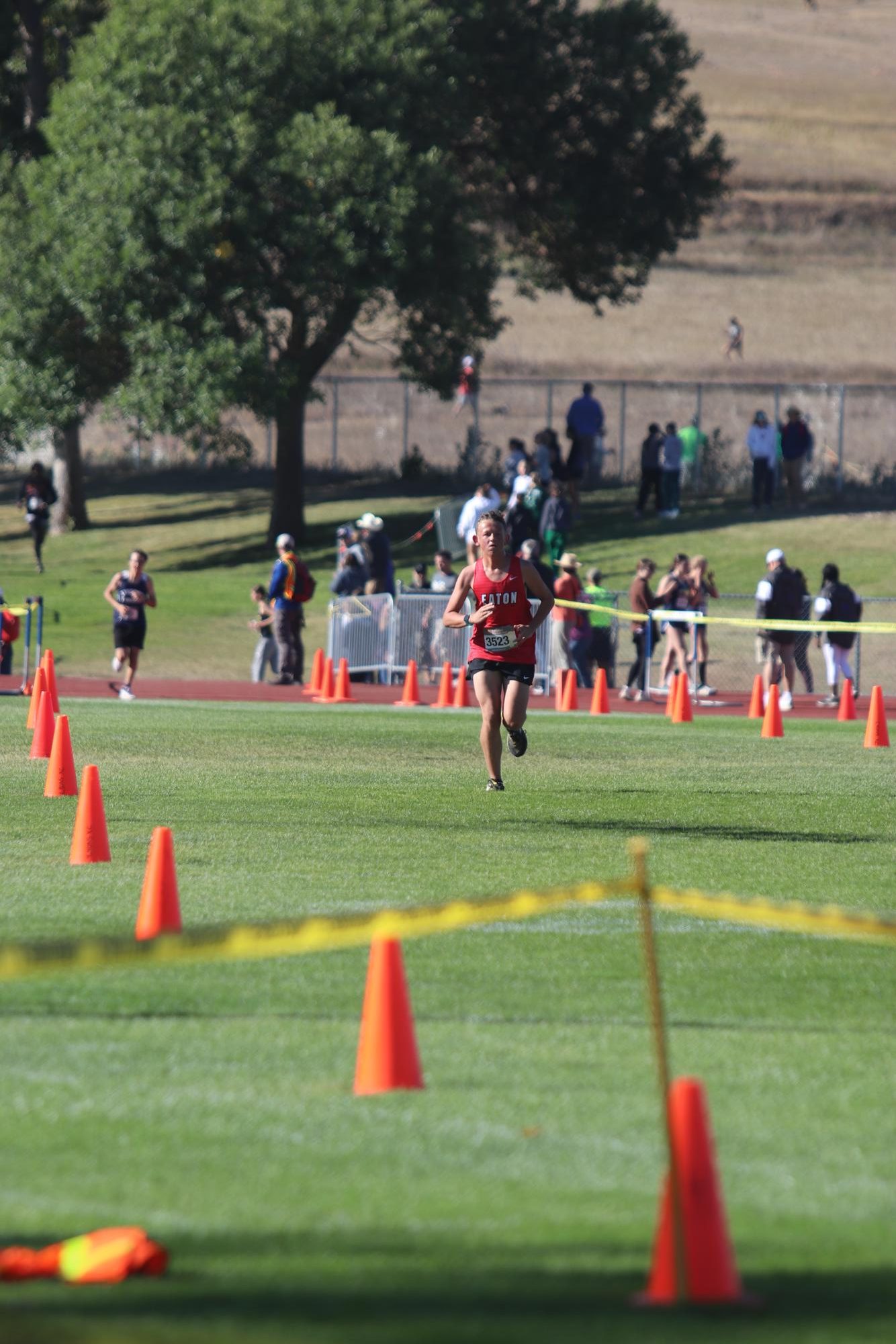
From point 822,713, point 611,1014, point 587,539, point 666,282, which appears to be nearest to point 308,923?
point 611,1014

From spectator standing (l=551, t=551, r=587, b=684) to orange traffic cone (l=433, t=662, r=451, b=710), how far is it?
1.56m

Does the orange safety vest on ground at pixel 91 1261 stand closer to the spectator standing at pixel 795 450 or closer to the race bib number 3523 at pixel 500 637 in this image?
the race bib number 3523 at pixel 500 637

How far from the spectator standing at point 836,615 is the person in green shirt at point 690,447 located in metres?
19.8

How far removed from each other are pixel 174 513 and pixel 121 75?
1267 cm

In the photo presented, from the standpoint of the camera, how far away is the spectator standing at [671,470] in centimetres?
4159

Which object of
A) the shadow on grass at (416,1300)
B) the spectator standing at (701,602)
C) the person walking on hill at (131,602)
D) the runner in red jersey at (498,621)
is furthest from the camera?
the spectator standing at (701,602)

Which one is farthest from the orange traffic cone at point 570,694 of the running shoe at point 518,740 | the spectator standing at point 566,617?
the running shoe at point 518,740

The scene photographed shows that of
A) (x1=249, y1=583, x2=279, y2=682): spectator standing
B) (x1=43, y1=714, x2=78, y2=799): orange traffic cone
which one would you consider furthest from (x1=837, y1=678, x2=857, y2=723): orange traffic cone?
(x1=43, y1=714, x2=78, y2=799): orange traffic cone

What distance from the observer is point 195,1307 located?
443 centimetres

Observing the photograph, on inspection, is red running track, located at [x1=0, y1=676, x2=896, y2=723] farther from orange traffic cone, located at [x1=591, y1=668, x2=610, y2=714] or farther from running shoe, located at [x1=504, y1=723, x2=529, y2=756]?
running shoe, located at [x1=504, y1=723, x2=529, y2=756]

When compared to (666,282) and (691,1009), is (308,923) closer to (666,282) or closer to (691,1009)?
(691,1009)

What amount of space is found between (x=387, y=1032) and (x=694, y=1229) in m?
2.04

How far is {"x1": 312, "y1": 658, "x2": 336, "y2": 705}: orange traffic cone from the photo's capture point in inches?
1019

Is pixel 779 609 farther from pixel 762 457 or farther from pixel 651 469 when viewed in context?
pixel 762 457
